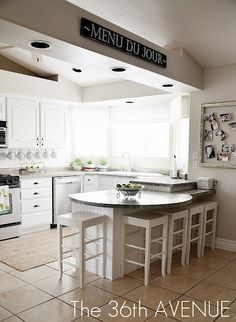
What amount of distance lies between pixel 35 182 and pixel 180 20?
10.3ft

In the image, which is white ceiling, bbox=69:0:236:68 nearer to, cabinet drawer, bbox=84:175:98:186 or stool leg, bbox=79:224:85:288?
stool leg, bbox=79:224:85:288

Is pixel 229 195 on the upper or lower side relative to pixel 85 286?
upper

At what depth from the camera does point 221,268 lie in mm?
3541

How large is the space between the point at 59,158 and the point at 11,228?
1840 mm

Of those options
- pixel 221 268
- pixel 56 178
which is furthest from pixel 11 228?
pixel 221 268

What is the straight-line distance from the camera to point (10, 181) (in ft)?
14.7

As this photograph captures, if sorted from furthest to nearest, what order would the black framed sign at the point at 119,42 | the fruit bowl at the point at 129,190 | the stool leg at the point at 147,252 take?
the fruit bowl at the point at 129,190 → the stool leg at the point at 147,252 → the black framed sign at the point at 119,42

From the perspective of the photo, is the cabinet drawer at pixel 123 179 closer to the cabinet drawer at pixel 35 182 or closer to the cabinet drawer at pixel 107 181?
the cabinet drawer at pixel 107 181

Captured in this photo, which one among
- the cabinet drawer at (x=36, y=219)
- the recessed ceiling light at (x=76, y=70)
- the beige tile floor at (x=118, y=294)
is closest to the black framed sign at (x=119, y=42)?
the recessed ceiling light at (x=76, y=70)

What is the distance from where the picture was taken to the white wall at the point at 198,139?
4.09 metres

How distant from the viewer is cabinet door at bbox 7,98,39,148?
4.92 metres

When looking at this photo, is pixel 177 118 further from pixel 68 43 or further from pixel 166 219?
pixel 68 43

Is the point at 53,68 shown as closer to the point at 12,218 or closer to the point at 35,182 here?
the point at 35,182

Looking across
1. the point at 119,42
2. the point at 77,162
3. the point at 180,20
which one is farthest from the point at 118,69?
the point at 77,162
